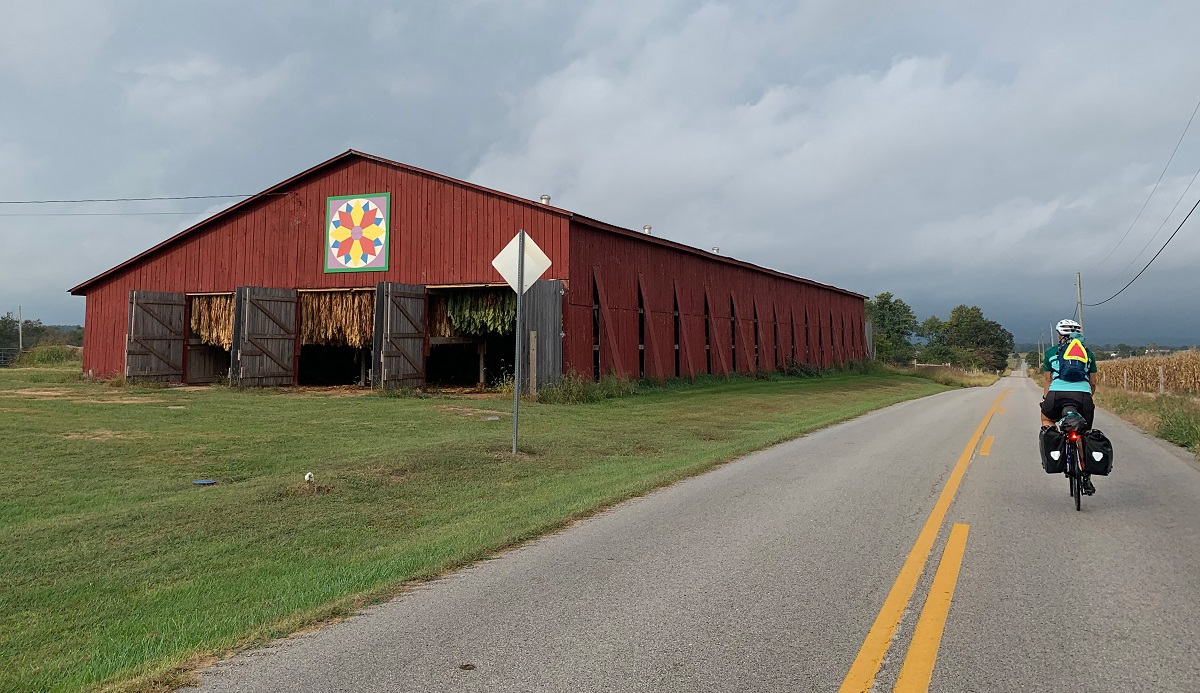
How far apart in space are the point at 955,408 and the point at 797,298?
21452mm

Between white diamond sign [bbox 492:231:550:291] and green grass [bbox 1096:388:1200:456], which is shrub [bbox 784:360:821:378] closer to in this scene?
green grass [bbox 1096:388:1200:456]

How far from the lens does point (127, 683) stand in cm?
366

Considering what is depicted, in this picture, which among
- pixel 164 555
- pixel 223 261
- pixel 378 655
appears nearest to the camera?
pixel 378 655

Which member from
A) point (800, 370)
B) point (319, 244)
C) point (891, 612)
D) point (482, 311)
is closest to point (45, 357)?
point (319, 244)

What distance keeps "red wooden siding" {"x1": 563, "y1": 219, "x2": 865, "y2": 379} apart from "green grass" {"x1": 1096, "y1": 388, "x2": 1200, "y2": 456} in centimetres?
1443

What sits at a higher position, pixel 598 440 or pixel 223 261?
pixel 223 261

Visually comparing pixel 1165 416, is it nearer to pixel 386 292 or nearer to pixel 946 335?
pixel 386 292

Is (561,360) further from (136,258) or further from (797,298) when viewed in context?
(797,298)

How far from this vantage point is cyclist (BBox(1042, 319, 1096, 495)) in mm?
8192

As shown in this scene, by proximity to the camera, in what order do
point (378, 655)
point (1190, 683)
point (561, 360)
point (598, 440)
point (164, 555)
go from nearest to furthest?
point (1190, 683), point (378, 655), point (164, 555), point (598, 440), point (561, 360)

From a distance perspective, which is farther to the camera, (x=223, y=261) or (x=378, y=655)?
(x=223, y=261)

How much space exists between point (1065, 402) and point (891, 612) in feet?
16.5

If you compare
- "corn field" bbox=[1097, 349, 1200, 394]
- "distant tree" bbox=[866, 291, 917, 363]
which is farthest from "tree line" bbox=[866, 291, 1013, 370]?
"corn field" bbox=[1097, 349, 1200, 394]

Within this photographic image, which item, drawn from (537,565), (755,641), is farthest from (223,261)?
(755,641)
